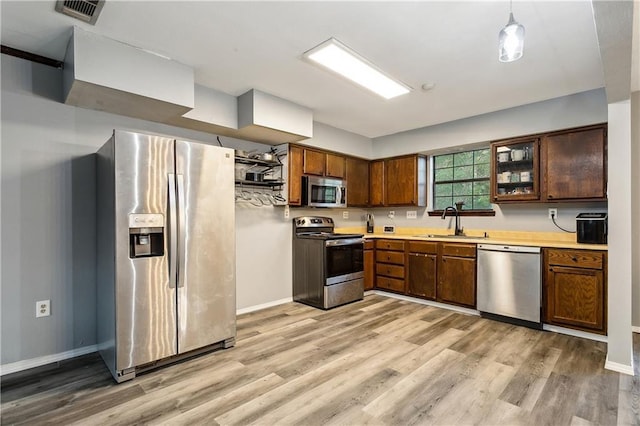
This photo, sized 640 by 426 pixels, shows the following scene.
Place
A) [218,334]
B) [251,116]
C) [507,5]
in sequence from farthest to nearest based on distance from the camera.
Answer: [251,116] → [218,334] → [507,5]

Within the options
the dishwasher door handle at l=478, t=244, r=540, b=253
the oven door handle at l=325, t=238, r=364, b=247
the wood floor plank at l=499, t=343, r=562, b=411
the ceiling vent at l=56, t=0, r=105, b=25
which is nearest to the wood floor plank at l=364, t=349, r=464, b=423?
the wood floor plank at l=499, t=343, r=562, b=411

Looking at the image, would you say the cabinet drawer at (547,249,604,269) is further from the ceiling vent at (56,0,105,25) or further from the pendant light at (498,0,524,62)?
the ceiling vent at (56,0,105,25)

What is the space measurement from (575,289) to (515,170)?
1.51 m

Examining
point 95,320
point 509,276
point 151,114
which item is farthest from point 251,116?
point 509,276

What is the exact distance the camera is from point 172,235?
250cm

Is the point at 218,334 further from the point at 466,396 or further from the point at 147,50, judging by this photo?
the point at 147,50

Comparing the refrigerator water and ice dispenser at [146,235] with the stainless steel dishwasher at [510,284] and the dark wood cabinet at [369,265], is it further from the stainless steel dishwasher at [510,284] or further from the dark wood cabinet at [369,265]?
the stainless steel dishwasher at [510,284]

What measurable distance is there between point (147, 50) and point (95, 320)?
2.38m

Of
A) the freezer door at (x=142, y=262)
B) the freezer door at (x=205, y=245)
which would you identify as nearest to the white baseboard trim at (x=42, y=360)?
the freezer door at (x=142, y=262)

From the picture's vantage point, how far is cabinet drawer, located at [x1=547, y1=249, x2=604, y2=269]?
2998 millimetres

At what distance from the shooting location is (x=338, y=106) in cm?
386

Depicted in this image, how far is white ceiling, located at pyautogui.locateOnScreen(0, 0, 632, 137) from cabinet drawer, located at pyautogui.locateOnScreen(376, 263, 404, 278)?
7.84 ft

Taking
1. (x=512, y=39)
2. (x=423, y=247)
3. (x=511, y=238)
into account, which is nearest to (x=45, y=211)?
(x=512, y=39)

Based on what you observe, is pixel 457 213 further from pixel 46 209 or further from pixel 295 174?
pixel 46 209
